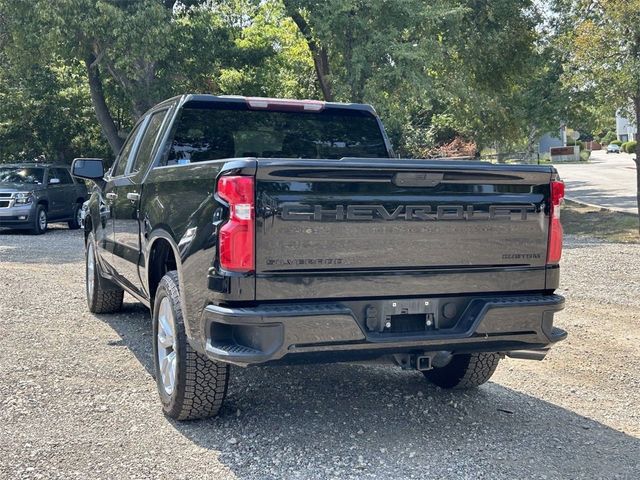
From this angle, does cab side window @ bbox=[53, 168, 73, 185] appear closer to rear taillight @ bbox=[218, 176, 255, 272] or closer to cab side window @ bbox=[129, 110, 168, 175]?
cab side window @ bbox=[129, 110, 168, 175]

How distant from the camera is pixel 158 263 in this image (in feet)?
17.8

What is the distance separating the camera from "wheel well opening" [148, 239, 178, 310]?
5281 millimetres

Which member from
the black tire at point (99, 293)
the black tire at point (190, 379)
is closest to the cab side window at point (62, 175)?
the black tire at point (99, 293)

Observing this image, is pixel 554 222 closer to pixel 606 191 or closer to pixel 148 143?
pixel 148 143

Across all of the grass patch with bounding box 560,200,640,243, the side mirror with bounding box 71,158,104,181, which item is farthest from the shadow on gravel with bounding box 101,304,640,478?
the grass patch with bounding box 560,200,640,243

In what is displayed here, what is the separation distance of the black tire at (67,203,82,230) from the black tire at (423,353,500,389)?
52.7 ft

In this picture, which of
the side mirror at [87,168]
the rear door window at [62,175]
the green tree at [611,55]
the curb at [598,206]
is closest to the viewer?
the side mirror at [87,168]

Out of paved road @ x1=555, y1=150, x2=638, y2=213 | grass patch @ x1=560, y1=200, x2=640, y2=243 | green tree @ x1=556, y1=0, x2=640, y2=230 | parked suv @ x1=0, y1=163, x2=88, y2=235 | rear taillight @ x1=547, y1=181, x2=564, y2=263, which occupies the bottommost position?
paved road @ x1=555, y1=150, x2=638, y2=213

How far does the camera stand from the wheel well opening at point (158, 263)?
528cm

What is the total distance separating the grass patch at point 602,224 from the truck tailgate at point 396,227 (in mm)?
12356

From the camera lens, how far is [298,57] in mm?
25594

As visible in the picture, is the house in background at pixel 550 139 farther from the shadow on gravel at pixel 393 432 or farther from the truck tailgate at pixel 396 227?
the truck tailgate at pixel 396 227

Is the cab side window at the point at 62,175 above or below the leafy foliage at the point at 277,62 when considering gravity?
below

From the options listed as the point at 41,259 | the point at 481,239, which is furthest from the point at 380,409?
the point at 41,259
